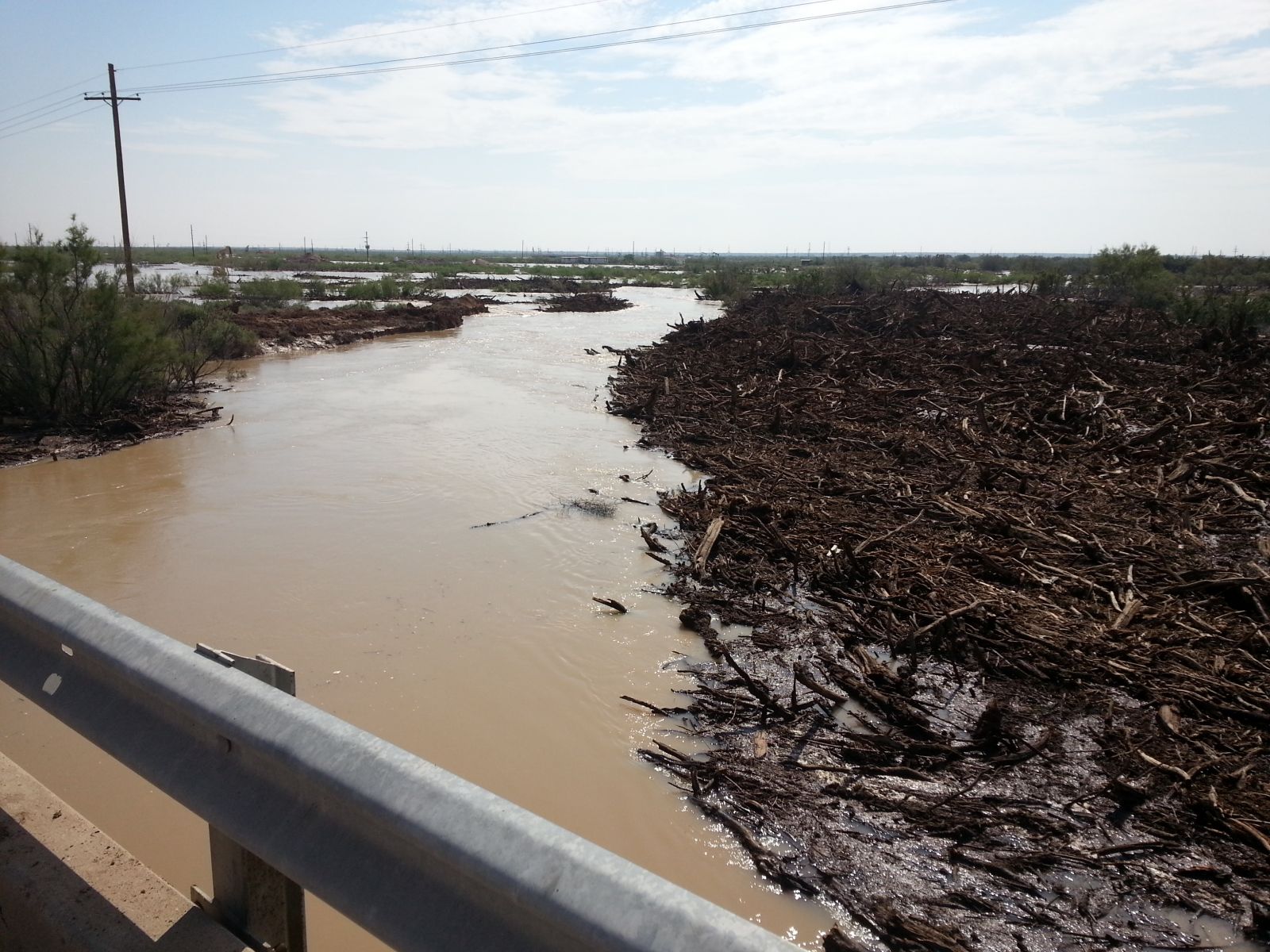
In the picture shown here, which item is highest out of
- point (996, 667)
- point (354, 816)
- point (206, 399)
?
point (354, 816)

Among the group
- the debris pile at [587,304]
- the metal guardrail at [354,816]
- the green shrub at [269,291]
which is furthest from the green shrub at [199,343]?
the debris pile at [587,304]

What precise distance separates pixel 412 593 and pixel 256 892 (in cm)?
528

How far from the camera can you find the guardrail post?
1750mm

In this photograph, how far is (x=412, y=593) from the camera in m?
6.92

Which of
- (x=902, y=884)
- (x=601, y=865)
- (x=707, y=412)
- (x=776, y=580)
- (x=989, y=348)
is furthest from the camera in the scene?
(x=989, y=348)

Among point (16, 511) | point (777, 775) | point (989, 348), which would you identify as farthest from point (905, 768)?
point (989, 348)

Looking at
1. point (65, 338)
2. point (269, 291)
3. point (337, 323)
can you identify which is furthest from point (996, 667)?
point (269, 291)

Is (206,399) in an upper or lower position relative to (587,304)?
lower

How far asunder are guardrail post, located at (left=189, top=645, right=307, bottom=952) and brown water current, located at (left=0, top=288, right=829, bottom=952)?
1.95m

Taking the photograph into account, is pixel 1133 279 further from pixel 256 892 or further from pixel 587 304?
pixel 256 892

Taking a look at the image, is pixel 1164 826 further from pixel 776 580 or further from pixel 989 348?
pixel 989 348

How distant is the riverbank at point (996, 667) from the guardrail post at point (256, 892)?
233 cm

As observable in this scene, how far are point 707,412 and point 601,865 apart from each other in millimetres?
13452

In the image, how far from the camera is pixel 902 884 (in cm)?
373
